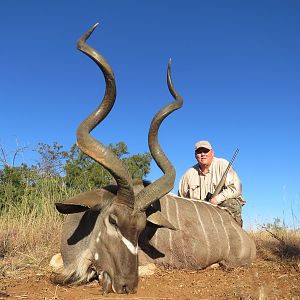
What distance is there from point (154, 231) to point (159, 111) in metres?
1.07

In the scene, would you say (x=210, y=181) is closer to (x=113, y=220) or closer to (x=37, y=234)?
(x=37, y=234)

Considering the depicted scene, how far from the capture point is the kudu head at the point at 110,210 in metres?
2.90

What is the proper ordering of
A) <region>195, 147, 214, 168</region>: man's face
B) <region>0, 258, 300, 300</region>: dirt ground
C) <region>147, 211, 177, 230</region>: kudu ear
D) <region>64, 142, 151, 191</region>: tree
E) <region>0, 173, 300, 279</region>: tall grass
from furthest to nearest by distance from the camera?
1. <region>64, 142, 151, 191</region>: tree
2. <region>195, 147, 214, 168</region>: man's face
3. <region>0, 173, 300, 279</region>: tall grass
4. <region>147, 211, 177, 230</region>: kudu ear
5. <region>0, 258, 300, 300</region>: dirt ground

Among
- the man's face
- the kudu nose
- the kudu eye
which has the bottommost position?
the kudu nose

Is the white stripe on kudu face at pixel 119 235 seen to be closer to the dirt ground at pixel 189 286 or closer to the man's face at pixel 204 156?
the dirt ground at pixel 189 286

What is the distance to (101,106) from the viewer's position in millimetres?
3264

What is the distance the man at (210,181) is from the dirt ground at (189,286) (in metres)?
1.03

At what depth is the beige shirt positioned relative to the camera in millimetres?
4930

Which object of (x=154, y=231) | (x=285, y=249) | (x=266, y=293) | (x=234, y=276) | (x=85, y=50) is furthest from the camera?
(x=285, y=249)

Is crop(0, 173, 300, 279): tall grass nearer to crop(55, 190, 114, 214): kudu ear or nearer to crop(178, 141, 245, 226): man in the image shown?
crop(178, 141, 245, 226): man

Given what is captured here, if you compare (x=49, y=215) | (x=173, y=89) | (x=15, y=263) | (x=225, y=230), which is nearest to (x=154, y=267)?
(x=225, y=230)

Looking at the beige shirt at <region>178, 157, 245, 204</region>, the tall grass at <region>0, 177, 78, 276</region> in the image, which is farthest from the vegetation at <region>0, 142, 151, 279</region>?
the beige shirt at <region>178, 157, 245, 204</region>

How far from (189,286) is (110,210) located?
31.6 inches

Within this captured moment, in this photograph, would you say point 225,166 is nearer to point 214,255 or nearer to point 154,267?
point 214,255
